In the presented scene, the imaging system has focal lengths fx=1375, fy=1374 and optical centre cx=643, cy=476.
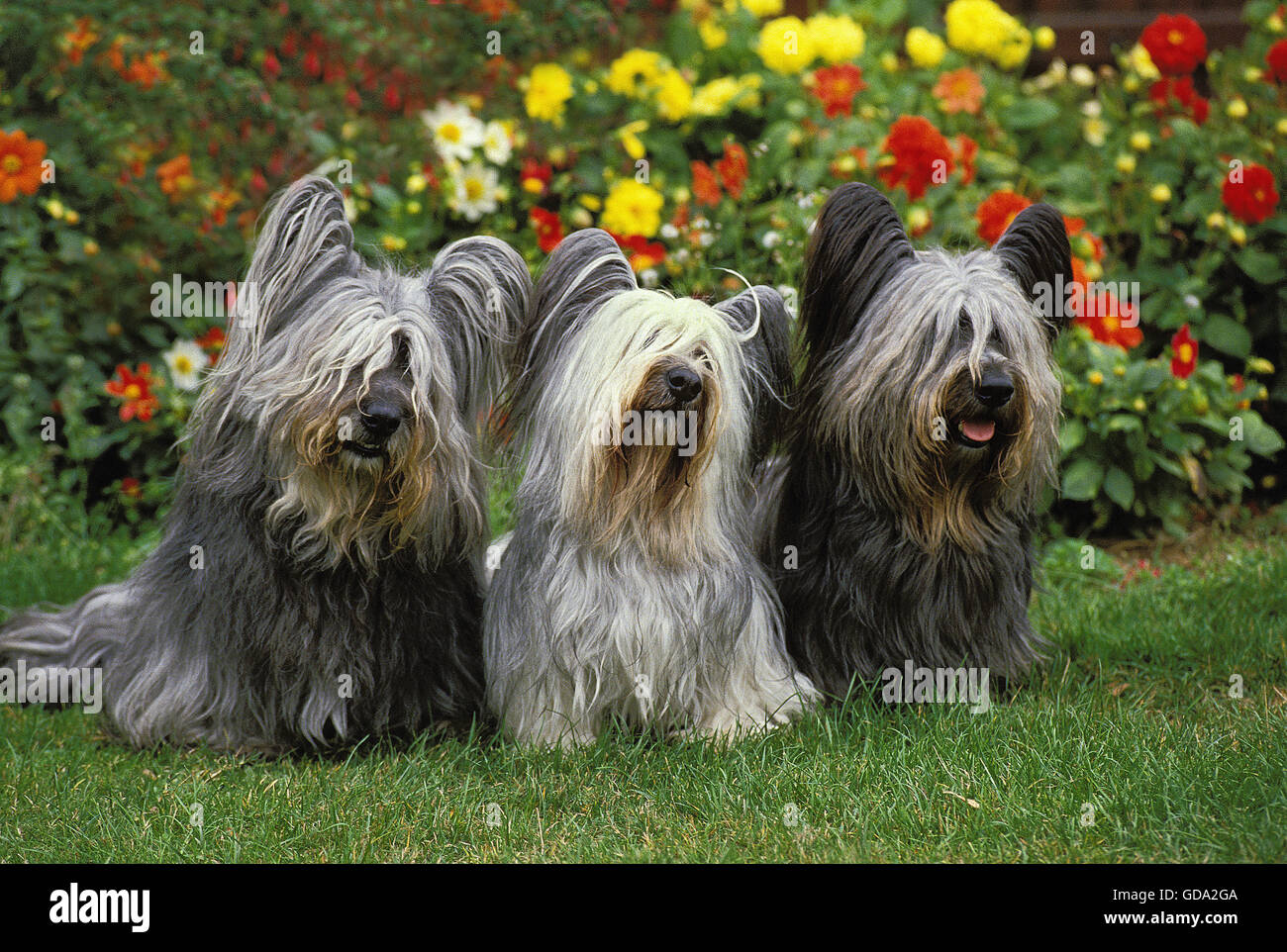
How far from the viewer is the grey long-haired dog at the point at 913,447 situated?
4047mm

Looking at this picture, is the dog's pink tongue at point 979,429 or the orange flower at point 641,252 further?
the orange flower at point 641,252

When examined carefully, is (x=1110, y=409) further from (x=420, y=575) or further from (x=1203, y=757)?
(x=420, y=575)

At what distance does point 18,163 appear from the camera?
6.48 metres

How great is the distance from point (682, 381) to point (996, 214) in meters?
2.51

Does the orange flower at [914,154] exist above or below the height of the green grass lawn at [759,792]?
above

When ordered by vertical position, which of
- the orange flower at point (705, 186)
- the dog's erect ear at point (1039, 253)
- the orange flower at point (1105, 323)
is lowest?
the orange flower at point (1105, 323)

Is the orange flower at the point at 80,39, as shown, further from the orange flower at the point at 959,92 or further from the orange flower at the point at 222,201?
the orange flower at the point at 959,92

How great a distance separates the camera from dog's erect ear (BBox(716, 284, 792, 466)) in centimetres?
421

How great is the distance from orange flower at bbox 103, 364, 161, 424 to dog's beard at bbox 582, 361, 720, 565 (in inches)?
132

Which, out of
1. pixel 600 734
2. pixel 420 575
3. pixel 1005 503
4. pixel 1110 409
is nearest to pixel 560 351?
pixel 420 575

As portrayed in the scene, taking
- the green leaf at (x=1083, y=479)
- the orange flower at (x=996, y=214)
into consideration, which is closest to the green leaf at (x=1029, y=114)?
the orange flower at (x=996, y=214)

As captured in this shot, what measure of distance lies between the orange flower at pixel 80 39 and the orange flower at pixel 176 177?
2.20 feet

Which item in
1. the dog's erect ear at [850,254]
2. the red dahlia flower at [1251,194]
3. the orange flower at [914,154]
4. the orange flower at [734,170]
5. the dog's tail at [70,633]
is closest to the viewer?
the dog's erect ear at [850,254]

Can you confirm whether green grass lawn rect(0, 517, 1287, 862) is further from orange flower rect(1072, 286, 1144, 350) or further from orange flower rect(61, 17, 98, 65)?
orange flower rect(61, 17, 98, 65)
